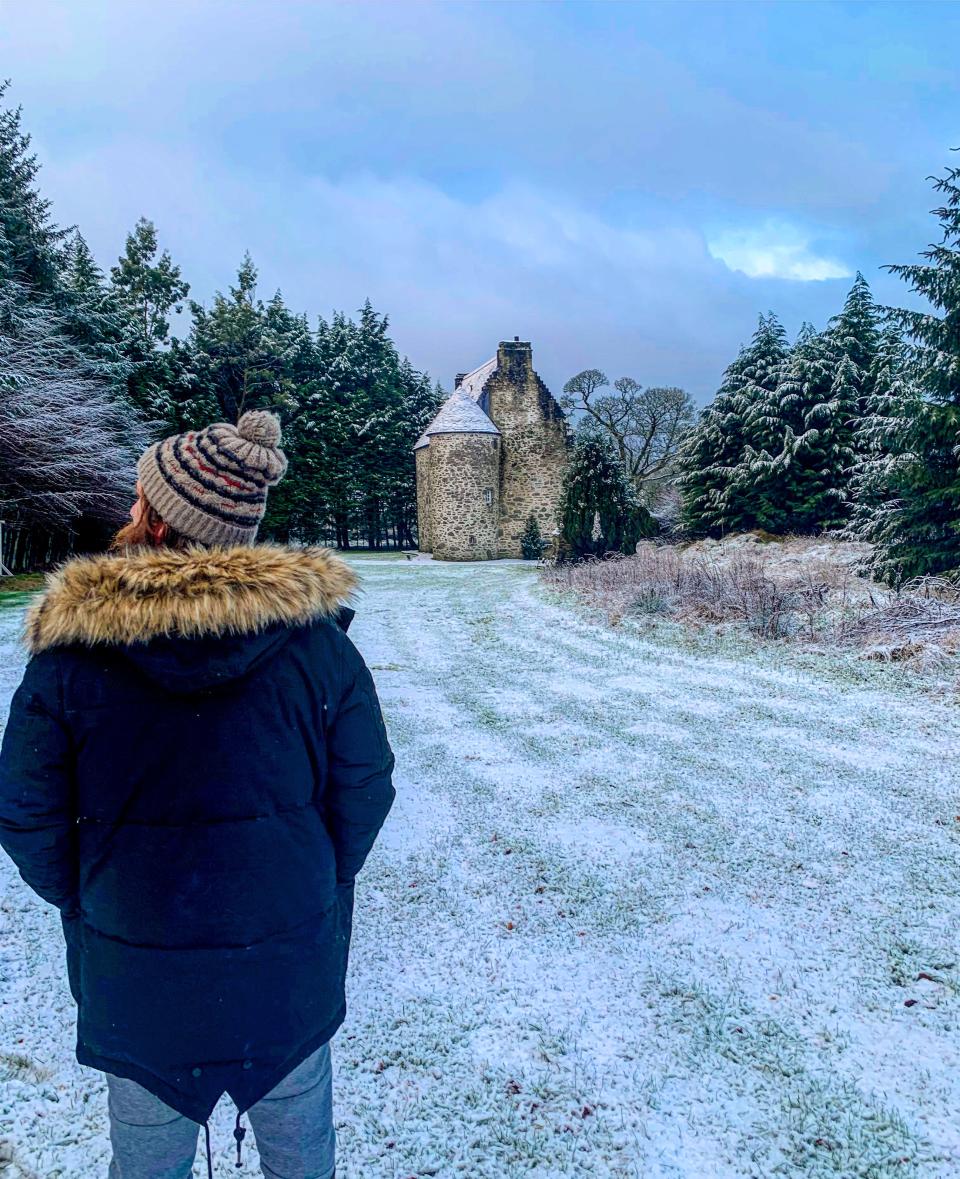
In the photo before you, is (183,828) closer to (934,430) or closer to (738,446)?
(934,430)

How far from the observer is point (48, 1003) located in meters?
2.34

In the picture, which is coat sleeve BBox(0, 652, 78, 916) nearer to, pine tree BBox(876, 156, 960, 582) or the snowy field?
the snowy field

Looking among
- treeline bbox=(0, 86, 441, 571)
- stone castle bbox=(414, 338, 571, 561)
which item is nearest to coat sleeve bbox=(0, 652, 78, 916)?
treeline bbox=(0, 86, 441, 571)

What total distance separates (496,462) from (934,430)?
61.0 feet

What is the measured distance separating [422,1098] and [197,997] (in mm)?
1171

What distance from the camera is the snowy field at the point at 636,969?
1.88 m

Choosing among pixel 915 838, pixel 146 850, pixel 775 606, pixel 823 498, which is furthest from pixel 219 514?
pixel 823 498

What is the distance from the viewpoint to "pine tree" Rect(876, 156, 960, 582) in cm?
1030

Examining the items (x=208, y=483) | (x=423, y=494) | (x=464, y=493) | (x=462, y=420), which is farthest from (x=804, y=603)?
(x=423, y=494)

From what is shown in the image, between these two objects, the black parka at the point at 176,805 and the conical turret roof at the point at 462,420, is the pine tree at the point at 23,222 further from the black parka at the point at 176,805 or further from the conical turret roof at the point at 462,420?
the black parka at the point at 176,805

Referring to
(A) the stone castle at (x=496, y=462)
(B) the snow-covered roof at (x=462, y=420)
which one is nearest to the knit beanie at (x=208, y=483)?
(A) the stone castle at (x=496, y=462)

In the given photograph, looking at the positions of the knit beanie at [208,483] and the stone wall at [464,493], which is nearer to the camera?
the knit beanie at [208,483]

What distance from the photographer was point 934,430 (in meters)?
10.3

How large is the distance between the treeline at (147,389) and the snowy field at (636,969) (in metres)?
4.82
